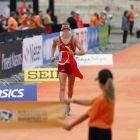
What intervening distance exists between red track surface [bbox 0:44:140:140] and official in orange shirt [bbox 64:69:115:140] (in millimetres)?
2461

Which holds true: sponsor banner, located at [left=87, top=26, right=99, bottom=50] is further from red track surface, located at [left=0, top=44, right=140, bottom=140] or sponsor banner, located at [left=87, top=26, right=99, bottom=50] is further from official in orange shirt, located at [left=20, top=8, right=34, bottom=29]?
official in orange shirt, located at [left=20, top=8, right=34, bottom=29]

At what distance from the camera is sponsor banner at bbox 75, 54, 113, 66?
16656mm

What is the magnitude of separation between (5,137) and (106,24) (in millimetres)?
16827

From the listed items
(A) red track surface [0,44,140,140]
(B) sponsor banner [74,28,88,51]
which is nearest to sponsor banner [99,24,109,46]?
(B) sponsor banner [74,28,88,51]

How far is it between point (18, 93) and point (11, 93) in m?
0.25

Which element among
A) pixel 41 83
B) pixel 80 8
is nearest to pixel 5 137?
pixel 41 83

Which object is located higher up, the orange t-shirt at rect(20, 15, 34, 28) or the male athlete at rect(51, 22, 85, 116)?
the male athlete at rect(51, 22, 85, 116)

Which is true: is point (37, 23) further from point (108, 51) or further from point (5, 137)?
point (5, 137)

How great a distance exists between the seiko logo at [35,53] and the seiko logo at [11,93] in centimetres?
507

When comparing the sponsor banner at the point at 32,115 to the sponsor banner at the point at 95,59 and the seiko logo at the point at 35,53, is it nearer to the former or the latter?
the seiko logo at the point at 35,53

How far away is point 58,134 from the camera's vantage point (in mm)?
7422

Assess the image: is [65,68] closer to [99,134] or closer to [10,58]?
[99,134]

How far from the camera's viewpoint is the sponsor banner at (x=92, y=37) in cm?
2045

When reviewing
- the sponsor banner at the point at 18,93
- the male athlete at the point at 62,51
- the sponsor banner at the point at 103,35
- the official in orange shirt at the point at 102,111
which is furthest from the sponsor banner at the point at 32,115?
the sponsor banner at the point at 103,35
